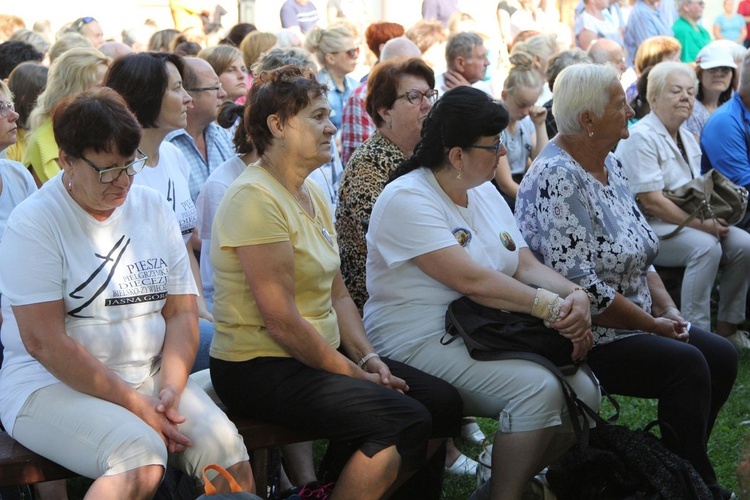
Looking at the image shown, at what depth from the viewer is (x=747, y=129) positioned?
654 cm

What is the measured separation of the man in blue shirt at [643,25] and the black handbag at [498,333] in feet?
29.1

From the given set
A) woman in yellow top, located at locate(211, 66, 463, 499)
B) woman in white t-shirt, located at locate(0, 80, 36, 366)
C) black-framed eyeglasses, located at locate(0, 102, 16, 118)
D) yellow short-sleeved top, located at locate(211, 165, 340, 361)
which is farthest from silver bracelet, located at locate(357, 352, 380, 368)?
black-framed eyeglasses, located at locate(0, 102, 16, 118)

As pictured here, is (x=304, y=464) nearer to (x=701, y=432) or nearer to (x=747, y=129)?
(x=701, y=432)

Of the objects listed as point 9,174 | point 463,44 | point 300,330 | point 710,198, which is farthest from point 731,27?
point 300,330

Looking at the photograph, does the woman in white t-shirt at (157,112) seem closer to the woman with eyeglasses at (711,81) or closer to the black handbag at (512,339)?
the black handbag at (512,339)

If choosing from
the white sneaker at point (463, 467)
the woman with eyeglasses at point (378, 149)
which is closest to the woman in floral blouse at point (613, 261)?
the woman with eyeglasses at point (378, 149)

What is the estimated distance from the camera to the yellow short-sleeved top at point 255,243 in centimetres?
337

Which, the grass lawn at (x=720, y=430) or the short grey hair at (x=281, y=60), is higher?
the short grey hair at (x=281, y=60)

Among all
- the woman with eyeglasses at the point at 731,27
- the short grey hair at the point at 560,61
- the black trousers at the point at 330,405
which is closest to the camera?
the black trousers at the point at 330,405

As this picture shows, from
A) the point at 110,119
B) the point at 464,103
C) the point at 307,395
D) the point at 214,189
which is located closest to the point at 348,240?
the point at 214,189

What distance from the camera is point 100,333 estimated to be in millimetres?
3127

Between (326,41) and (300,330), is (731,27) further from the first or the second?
(300,330)

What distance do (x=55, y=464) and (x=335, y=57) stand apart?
5.32 metres

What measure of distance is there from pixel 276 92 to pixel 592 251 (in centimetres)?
144
